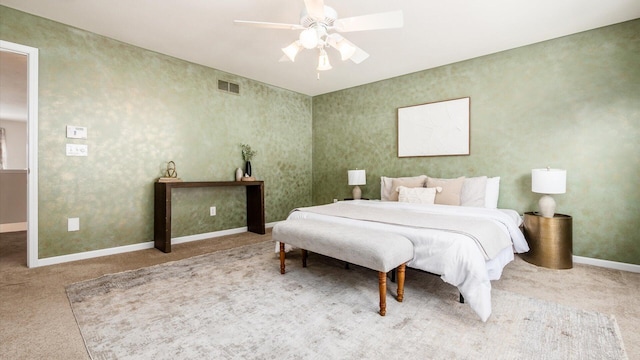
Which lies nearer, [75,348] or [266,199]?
[75,348]

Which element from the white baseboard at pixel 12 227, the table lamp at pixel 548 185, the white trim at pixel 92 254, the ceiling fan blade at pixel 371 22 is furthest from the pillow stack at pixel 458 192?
the white baseboard at pixel 12 227

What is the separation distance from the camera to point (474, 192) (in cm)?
335

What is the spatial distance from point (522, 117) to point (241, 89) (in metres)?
3.97

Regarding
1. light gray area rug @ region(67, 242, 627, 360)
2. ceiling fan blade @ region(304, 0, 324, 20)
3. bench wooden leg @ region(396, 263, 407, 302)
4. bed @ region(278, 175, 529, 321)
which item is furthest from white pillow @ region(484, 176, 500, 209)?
ceiling fan blade @ region(304, 0, 324, 20)

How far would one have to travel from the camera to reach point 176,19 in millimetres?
2789

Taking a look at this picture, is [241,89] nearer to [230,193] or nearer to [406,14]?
[230,193]

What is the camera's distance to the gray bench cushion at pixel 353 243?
6.14ft

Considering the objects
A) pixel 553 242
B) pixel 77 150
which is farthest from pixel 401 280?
pixel 77 150

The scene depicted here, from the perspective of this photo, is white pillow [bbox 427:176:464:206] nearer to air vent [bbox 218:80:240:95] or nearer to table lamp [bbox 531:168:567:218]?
table lamp [bbox 531:168:567:218]

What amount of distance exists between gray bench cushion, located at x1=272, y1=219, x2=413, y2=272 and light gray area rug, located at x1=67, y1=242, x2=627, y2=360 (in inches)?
13.4

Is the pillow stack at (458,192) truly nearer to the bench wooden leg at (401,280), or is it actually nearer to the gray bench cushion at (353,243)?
the gray bench cushion at (353,243)

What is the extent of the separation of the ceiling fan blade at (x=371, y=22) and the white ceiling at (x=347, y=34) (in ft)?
1.48

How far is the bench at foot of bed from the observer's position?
1.86 m


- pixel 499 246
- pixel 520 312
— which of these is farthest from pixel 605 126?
pixel 520 312
